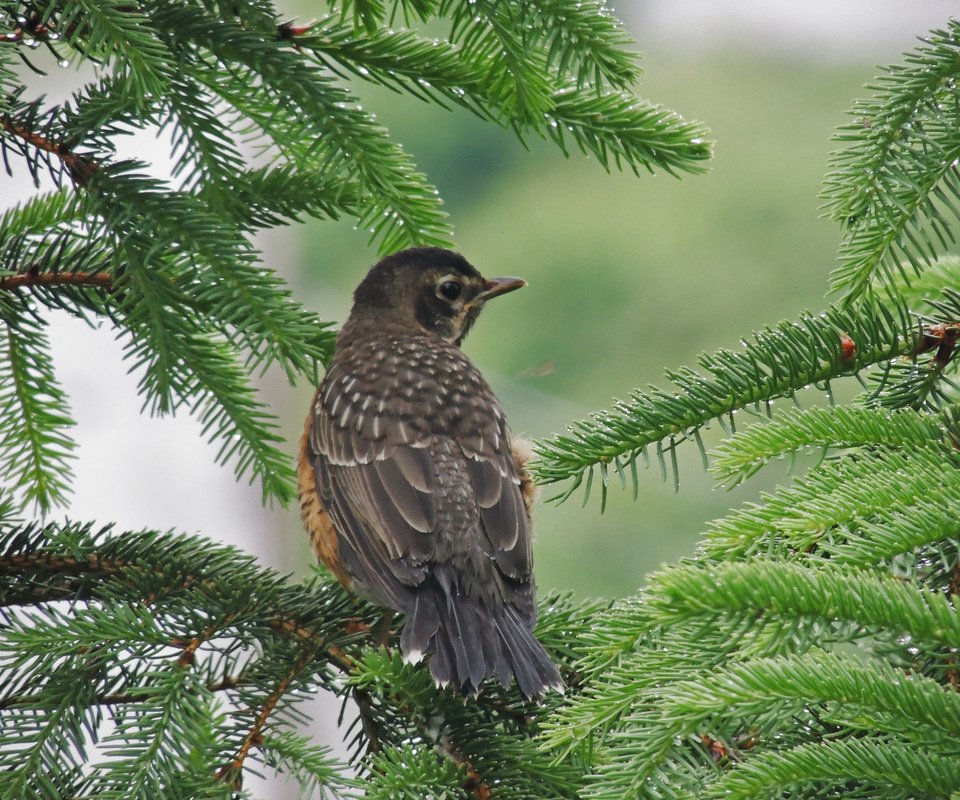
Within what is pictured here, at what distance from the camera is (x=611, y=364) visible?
8.85 metres

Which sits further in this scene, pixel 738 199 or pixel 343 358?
pixel 738 199

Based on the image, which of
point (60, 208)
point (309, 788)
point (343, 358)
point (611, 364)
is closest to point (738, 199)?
point (611, 364)

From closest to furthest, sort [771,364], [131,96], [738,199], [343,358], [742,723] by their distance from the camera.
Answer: [742,723], [771,364], [131,96], [343,358], [738,199]

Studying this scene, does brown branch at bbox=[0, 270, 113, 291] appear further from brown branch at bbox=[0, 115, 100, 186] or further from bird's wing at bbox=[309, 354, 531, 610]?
bird's wing at bbox=[309, 354, 531, 610]

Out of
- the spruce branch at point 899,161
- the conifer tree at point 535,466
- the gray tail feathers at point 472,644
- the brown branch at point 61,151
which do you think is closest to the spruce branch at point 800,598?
the conifer tree at point 535,466

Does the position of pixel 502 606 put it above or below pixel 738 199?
below

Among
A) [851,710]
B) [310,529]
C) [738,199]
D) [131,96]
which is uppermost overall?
[738,199]

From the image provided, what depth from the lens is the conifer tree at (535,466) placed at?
1021mm

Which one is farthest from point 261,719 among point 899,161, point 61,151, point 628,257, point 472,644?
point 628,257

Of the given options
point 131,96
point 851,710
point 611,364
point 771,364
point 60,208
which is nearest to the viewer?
point 851,710

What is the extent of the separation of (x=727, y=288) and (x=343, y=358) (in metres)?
6.81

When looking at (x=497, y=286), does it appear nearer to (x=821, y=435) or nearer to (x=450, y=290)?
(x=450, y=290)

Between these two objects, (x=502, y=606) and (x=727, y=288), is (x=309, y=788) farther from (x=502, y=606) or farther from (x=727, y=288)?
(x=727, y=288)

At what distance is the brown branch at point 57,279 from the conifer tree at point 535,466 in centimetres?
1
